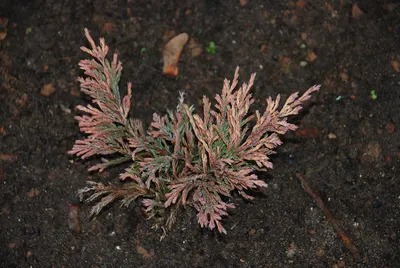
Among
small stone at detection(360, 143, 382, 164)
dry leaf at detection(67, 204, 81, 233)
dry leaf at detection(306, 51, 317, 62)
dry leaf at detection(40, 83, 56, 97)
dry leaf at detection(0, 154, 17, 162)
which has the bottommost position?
dry leaf at detection(67, 204, 81, 233)

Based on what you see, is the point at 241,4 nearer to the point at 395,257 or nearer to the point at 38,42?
the point at 38,42

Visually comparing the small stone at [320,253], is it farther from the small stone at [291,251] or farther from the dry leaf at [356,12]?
the dry leaf at [356,12]

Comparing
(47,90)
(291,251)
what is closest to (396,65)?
(291,251)

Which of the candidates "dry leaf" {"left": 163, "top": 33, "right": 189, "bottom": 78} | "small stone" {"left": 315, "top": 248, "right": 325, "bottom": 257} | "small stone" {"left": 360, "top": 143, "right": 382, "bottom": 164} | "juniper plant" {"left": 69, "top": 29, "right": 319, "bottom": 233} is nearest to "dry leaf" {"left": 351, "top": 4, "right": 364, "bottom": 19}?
"small stone" {"left": 360, "top": 143, "right": 382, "bottom": 164}

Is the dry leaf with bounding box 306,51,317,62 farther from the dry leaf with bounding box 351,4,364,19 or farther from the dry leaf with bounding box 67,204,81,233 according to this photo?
the dry leaf with bounding box 67,204,81,233

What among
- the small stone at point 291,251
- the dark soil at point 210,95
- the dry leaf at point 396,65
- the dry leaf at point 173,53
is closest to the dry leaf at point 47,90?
the dark soil at point 210,95

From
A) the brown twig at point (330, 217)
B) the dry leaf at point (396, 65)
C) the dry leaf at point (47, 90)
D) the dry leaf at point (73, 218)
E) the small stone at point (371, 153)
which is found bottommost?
the dry leaf at point (73, 218)

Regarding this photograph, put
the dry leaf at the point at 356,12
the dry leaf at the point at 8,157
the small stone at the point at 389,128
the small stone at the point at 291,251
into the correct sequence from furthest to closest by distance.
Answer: the dry leaf at the point at 356,12 < the small stone at the point at 389,128 < the dry leaf at the point at 8,157 < the small stone at the point at 291,251
